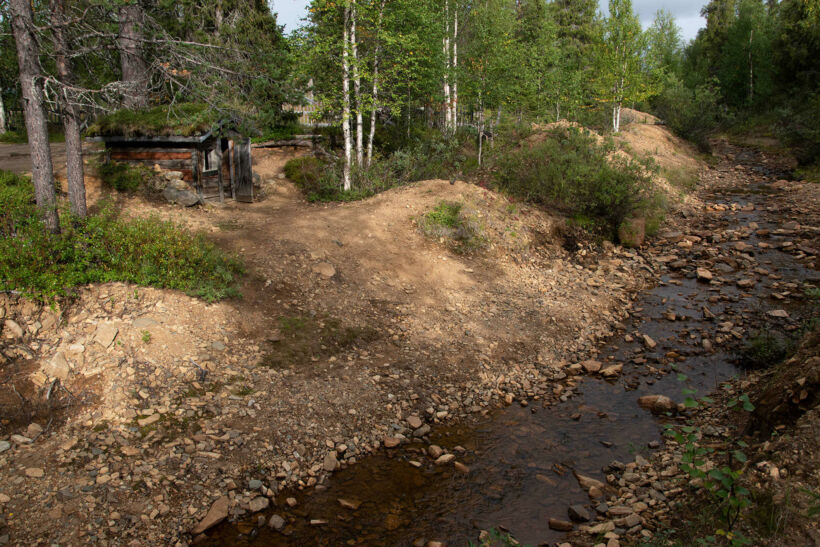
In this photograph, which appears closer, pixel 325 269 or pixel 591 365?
pixel 591 365

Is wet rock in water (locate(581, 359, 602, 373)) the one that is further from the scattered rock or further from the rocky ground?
the scattered rock

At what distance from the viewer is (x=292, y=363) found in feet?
27.7

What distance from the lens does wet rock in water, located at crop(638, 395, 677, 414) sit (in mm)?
8078

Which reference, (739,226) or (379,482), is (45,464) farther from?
(739,226)

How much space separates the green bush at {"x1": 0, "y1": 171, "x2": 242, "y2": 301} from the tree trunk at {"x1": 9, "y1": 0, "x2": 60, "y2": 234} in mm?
271

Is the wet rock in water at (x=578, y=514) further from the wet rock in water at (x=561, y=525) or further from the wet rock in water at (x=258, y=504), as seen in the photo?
the wet rock in water at (x=258, y=504)

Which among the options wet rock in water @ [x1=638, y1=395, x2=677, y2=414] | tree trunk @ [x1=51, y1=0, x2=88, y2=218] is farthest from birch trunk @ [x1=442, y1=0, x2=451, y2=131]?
wet rock in water @ [x1=638, y1=395, x2=677, y2=414]

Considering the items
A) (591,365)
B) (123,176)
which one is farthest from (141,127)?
(591,365)

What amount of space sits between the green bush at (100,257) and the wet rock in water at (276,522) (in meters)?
4.40

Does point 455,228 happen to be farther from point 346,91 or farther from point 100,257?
point 100,257

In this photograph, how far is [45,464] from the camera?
5840 millimetres

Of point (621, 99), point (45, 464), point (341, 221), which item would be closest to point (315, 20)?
point (341, 221)

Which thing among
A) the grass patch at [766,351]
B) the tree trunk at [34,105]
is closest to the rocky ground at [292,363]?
the grass patch at [766,351]

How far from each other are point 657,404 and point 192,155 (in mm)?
14357
